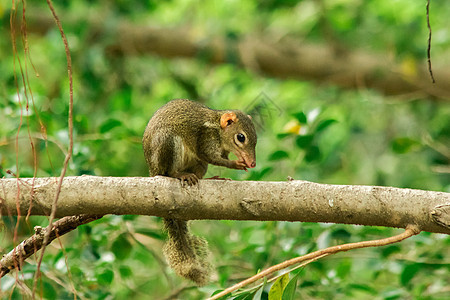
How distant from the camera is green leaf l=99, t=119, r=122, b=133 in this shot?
111 inches

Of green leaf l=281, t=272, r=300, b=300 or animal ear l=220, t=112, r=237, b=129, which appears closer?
green leaf l=281, t=272, r=300, b=300

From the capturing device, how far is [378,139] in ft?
19.8

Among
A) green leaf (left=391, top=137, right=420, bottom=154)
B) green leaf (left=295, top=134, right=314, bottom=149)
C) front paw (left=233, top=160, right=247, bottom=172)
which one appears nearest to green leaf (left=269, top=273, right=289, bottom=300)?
front paw (left=233, top=160, right=247, bottom=172)

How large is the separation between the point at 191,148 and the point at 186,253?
1.84 ft

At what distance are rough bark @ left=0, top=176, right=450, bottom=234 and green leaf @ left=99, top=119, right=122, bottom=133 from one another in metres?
0.99

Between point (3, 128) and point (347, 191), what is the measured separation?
2.56 metres

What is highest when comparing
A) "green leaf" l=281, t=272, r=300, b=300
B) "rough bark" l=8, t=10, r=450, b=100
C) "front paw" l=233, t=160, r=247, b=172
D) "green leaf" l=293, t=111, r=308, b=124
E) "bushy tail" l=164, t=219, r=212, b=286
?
"rough bark" l=8, t=10, r=450, b=100

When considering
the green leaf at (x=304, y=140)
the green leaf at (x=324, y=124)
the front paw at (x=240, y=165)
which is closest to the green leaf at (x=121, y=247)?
the front paw at (x=240, y=165)

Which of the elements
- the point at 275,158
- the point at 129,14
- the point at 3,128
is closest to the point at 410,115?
the point at 129,14

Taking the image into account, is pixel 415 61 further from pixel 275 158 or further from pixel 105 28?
pixel 275 158

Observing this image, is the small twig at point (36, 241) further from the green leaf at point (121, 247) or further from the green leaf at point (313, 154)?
the green leaf at point (313, 154)

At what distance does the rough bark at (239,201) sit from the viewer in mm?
1804

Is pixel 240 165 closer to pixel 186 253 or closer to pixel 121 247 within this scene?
pixel 186 253

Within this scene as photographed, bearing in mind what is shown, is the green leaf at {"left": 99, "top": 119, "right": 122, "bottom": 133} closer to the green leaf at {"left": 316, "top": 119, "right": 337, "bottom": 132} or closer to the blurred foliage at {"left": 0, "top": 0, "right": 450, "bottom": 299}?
the blurred foliage at {"left": 0, "top": 0, "right": 450, "bottom": 299}
